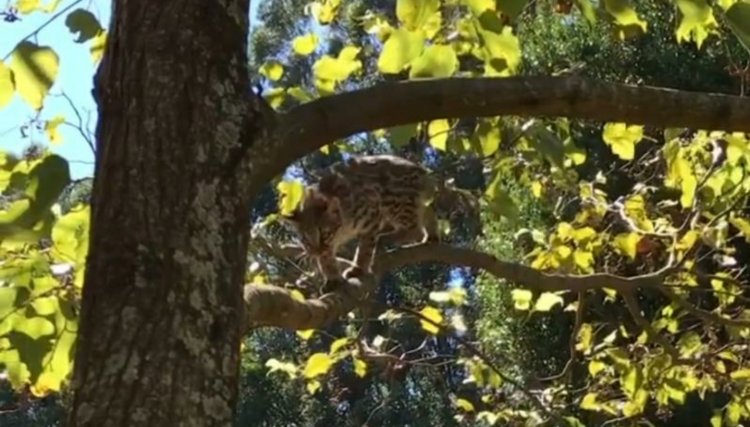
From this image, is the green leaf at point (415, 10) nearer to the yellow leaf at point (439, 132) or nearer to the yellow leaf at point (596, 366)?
the yellow leaf at point (439, 132)

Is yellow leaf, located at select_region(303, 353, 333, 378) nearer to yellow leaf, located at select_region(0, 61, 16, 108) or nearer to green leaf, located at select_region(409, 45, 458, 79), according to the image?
green leaf, located at select_region(409, 45, 458, 79)

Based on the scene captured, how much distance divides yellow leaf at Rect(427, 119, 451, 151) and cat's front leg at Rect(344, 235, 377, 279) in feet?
3.48

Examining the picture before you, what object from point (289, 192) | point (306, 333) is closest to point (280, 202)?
point (289, 192)

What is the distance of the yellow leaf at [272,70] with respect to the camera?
3.50m

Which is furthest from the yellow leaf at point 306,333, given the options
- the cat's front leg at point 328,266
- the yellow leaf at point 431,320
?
the cat's front leg at point 328,266

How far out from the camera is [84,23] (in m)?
2.67

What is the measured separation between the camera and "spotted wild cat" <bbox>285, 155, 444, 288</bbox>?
5.95 metres

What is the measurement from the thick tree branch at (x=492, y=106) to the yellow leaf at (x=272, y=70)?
3.89 ft

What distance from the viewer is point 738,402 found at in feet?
15.7

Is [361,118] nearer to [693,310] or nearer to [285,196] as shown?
[285,196]

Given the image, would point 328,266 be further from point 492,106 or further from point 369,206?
point 492,106

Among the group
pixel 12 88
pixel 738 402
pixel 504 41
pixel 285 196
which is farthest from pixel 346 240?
pixel 12 88

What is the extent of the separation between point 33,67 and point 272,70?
1132 millimetres

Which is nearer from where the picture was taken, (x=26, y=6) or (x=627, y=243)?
(x=26, y=6)
